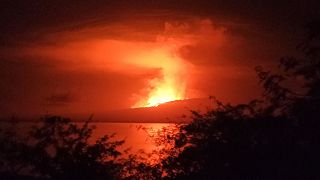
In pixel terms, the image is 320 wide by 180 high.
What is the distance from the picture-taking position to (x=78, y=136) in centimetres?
1934

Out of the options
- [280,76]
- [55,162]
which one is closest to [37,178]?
[55,162]

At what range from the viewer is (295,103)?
1614 centimetres

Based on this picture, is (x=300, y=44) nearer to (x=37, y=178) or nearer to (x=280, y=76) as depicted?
(x=280, y=76)

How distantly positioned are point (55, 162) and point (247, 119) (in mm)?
7090

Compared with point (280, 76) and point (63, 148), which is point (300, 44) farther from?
point (63, 148)

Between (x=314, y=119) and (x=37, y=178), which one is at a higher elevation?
(x=314, y=119)

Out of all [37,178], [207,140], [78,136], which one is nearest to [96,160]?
[78,136]

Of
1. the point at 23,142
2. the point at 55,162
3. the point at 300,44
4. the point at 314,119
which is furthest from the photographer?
the point at 23,142

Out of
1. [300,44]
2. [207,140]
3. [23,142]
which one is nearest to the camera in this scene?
[300,44]

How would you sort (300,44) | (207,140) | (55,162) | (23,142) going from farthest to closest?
1. (23,142)
2. (55,162)
3. (207,140)
4. (300,44)

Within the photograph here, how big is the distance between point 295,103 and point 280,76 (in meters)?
1.04

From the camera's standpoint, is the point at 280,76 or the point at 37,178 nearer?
the point at 280,76

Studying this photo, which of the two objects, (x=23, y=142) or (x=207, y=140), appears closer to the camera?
(x=207, y=140)

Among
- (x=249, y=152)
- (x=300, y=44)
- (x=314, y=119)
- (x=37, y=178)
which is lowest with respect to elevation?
(x=37, y=178)
